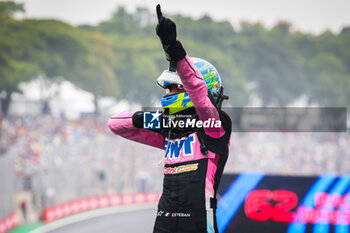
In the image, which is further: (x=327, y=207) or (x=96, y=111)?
(x=96, y=111)

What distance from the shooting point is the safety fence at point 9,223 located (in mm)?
14119

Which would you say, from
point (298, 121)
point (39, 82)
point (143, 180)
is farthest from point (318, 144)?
point (39, 82)

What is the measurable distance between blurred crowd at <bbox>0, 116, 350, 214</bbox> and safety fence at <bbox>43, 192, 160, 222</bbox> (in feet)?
0.80

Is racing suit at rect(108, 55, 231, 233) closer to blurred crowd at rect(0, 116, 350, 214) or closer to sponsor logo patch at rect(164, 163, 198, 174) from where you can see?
sponsor logo patch at rect(164, 163, 198, 174)

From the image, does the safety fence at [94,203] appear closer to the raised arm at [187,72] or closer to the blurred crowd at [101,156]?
the blurred crowd at [101,156]

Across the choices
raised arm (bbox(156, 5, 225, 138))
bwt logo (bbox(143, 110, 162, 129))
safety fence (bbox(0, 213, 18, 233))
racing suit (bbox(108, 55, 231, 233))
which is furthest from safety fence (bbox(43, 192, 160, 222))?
raised arm (bbox(156, 5, 225, 138))

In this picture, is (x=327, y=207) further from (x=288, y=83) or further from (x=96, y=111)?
(x=288, y=83)

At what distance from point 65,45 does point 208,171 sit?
37095 mm

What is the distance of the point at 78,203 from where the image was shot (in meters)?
19.5

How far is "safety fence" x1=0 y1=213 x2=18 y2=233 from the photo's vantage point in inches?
556

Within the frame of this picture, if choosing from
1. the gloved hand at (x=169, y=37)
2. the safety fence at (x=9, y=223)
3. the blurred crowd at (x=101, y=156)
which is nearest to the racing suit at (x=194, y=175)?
the gloved hand at (x=169, y=37)

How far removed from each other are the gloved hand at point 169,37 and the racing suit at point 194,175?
15.4 inches

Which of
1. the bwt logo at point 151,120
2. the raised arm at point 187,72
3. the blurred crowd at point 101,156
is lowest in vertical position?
the blurred crowd at point 101,156

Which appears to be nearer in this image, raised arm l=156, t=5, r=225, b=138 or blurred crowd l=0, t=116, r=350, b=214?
raised arm l=156, t=5, r=225, b=138
